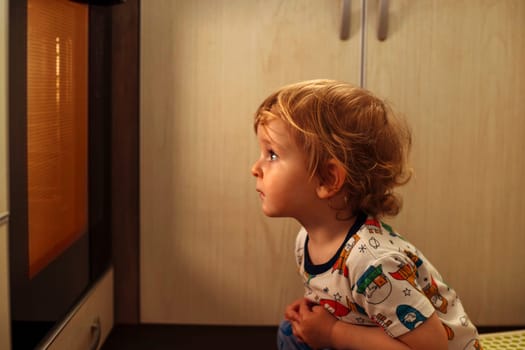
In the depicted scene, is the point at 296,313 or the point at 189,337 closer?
the point at 296,313

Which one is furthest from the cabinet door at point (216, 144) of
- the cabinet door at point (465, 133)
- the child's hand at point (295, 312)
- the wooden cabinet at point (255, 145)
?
the child's hand at point (295, 312)

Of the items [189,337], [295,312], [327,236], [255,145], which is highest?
[255,145]

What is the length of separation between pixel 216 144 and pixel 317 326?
0.67 meters

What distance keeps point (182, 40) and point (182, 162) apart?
28 centimetres

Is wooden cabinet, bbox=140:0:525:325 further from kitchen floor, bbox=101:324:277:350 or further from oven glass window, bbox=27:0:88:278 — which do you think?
oven glass window, bbox=27:0:88:278

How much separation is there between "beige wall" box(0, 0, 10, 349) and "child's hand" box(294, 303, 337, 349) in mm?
410

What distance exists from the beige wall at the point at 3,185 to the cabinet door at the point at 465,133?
2.73 ft

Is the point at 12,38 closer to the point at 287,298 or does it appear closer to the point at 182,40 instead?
the point at 182,40

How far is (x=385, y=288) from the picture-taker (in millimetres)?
800

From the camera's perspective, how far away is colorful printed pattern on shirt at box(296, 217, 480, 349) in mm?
802

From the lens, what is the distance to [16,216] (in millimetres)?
885

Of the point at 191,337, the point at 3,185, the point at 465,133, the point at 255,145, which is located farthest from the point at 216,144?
the point at 3,185

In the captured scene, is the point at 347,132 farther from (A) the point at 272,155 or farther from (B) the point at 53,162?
(B) the point at 53,162

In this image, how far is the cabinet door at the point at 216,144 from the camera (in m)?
1.43
